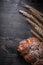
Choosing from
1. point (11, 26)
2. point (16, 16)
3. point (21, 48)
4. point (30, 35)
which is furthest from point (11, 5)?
point (21, 48)

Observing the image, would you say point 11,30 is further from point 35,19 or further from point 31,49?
point 31,49

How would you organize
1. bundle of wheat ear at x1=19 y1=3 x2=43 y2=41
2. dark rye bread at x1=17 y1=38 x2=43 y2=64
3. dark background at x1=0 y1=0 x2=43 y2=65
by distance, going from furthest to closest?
bundle of wheat ear at x1=19 y1=3 x2=43 y2=41
dark background at x1=0 y1=0 x2=43 y2=65
dark rye bread at x1=17 y1=38 x2=43 y2=64

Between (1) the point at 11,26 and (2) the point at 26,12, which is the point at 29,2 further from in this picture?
(1) the point at 11,26

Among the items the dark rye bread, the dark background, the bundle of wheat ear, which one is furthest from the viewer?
the bundle of wheat ear

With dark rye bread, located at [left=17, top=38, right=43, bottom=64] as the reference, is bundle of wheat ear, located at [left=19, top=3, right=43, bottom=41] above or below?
above

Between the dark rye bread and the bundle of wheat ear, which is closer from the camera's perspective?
the dark rye bread
